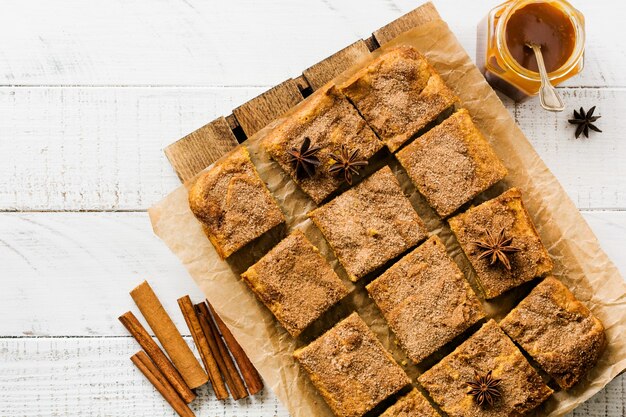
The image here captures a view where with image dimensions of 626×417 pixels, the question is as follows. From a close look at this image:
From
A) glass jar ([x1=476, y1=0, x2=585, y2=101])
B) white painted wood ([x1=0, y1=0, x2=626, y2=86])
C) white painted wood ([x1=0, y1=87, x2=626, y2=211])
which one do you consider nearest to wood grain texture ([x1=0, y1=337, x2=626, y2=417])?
white painted wood ([x1=0, y1=87, x2=626, y2=211])

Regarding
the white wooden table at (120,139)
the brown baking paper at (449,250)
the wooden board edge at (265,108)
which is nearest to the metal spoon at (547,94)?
the brown baking paper at (449,250)

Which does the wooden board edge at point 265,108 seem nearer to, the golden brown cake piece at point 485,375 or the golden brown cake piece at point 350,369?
the golden brown cake piece at point 350,369

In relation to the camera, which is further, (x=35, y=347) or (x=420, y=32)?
(x=35, y=347)

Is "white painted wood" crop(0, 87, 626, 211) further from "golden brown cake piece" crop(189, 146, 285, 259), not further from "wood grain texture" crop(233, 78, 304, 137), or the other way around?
"golden brown cake piece" crop(189, 146, 285, 259)

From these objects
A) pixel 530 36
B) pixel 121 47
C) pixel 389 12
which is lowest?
pixel 530 36

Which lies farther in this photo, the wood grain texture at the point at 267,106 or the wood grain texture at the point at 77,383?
the wood grain texture at the point at 77,383

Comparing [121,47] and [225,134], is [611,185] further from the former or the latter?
[121,47]

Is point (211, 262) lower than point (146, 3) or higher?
lower

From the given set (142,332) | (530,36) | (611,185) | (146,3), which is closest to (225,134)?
(146,3)
